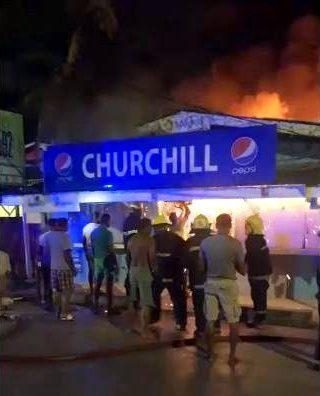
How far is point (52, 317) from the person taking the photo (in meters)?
10.9

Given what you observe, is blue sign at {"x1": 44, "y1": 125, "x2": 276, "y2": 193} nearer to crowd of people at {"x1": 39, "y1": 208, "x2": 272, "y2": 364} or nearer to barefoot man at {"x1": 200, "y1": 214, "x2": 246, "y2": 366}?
crowd of people at {"x1": 39, "y1": 208, "x2": 272, "y2": 364}

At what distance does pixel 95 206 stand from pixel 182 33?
10.2 metres

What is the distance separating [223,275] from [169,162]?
3.07m

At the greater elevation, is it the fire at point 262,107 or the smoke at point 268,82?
the smoke at point 268,82

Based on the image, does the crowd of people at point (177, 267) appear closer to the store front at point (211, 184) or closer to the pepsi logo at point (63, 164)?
the store front at point (211, 184)

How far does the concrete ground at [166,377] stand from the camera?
22.3ft

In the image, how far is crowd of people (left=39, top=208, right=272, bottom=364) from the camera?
8.02m

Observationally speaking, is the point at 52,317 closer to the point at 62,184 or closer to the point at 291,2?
the point at 62,184

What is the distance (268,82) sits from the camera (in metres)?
19.0

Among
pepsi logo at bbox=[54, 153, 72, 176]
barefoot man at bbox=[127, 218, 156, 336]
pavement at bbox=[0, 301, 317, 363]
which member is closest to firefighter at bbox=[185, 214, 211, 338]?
pavement at bbox=[0, 301, 317, 363]

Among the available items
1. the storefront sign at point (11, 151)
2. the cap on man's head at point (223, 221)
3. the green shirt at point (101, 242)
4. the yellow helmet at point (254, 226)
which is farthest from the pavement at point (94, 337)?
the storefront sign at point (11, 151)

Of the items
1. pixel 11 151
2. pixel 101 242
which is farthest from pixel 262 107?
pixel 101 242

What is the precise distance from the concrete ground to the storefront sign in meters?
6.71

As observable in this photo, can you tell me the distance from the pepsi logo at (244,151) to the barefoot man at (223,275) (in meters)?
1.80
